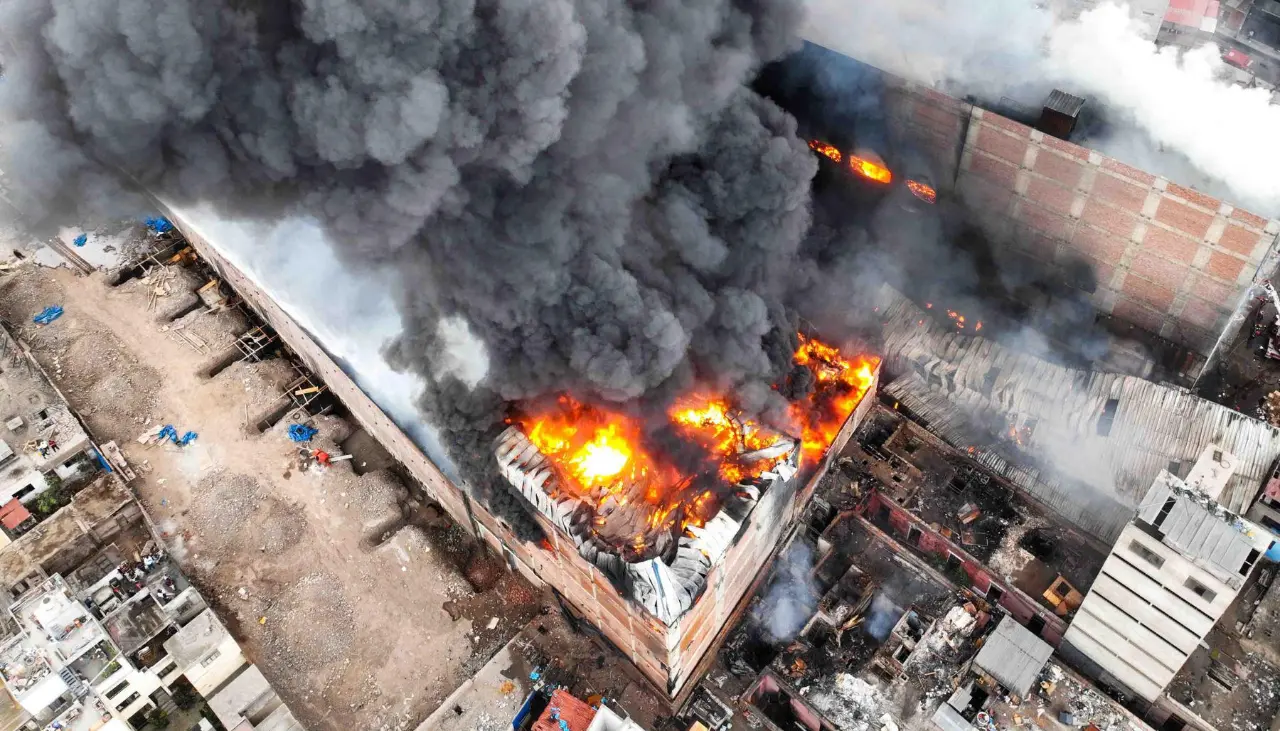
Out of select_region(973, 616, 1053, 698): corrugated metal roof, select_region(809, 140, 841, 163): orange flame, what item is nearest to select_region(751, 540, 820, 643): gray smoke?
select_region(973, 616, 1053, 698): corrugated metal roof

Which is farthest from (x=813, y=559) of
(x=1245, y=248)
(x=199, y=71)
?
(x=199, y=71)

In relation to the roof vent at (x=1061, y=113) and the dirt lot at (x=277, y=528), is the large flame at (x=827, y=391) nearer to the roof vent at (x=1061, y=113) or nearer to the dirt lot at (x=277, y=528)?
the roof vent at (x=1061, y=113)

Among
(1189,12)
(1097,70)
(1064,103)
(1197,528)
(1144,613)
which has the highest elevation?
(1097,70)

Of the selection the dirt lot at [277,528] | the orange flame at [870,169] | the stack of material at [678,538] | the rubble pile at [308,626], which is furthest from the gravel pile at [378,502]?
the orange flame at [870,169]

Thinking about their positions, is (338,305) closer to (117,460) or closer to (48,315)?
(117,460)

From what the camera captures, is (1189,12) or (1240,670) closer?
(1240,670)

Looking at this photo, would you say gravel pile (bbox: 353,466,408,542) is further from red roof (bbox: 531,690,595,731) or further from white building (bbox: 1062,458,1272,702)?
white building (bbox: 1062,458,1272,702)

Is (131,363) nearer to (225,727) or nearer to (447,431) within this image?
(225,727)

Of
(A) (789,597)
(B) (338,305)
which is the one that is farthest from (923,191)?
(B) (338,305)
